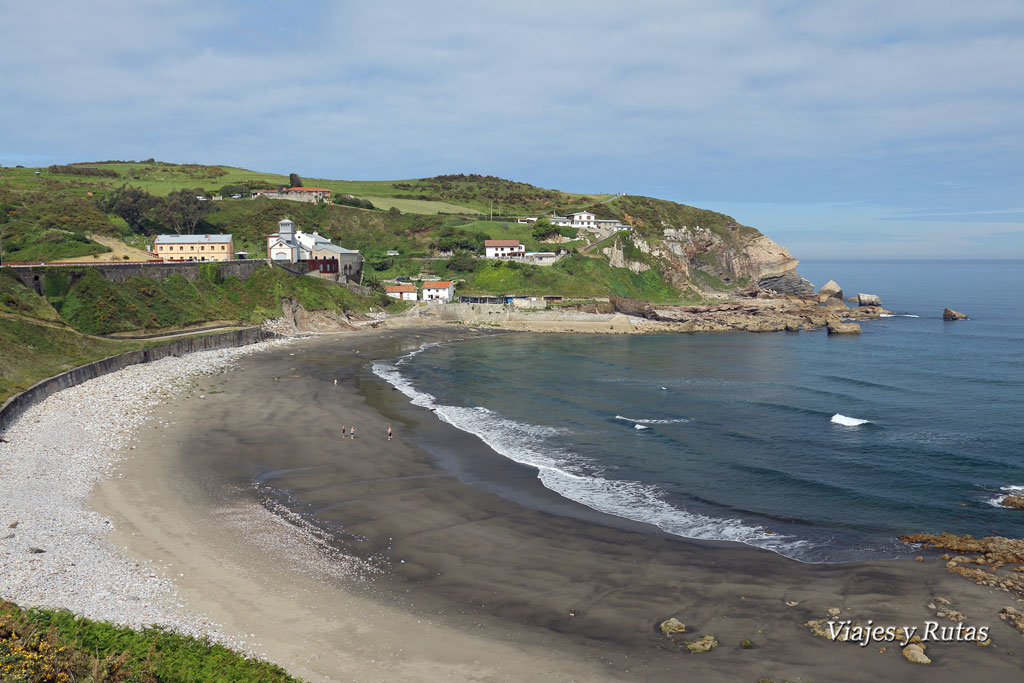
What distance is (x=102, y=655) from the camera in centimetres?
1449

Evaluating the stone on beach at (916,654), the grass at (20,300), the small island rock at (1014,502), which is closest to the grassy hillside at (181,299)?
the grass at (20,300)

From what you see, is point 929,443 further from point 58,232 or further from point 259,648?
point 58,232

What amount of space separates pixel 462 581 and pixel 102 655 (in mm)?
11368

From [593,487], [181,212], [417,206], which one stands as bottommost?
[593,487]

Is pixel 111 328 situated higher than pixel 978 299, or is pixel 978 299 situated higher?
pixel 978 299

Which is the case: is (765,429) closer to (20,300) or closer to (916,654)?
(916,654)

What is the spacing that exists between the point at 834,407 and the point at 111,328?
70.0 meters

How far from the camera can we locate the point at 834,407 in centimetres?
5000

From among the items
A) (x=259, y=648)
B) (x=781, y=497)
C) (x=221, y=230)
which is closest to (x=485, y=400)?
(x=781, y=497)

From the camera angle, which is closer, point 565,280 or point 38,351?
point 38,351

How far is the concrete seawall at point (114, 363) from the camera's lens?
35447 mm

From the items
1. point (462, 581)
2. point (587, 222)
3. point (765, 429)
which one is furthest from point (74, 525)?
point (587, 222)

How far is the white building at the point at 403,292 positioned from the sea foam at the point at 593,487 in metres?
64.6

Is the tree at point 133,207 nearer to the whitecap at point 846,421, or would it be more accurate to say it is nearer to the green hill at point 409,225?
the green hill at point 409,225
